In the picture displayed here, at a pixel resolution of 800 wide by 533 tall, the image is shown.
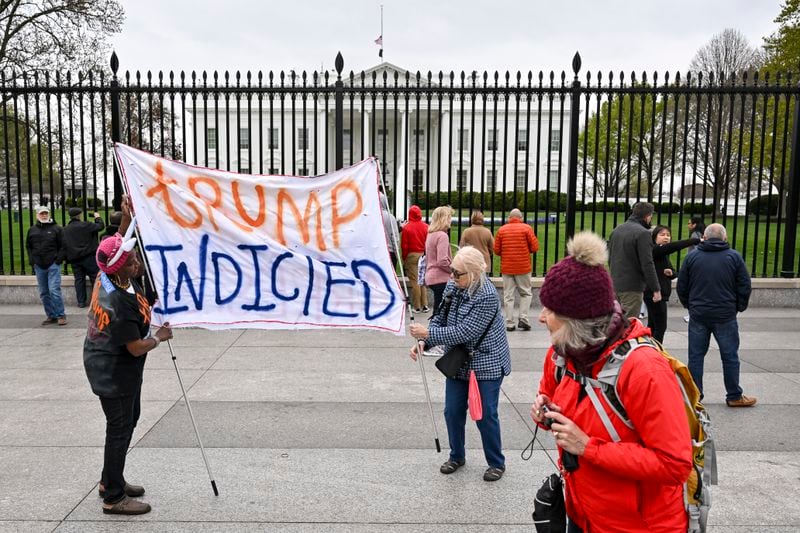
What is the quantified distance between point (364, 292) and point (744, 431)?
3.27m

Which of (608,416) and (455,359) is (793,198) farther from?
(608,416)

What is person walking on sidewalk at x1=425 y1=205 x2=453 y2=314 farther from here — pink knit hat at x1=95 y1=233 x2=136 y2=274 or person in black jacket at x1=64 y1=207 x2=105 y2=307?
pink knit hat at x1=95 y1=233 x2=136 y2=274

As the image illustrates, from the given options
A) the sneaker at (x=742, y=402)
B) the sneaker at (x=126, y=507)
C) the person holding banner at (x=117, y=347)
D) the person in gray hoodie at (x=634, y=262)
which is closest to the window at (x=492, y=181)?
the person in gray hoodie at (x=634, y=262)

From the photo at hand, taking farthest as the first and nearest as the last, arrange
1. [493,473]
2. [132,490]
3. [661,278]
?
[661,278]
[493,473]
[132,490]

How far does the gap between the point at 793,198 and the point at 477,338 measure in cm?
926

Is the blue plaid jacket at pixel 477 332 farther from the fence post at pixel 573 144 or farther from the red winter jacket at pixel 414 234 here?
the red winter jacket at pixel 414 234

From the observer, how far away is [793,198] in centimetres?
1134

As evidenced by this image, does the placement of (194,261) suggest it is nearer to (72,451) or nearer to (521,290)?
(72,451)

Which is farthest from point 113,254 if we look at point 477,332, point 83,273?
point 83,273

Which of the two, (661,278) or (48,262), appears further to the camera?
(48,262)

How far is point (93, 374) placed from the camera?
12.9ft

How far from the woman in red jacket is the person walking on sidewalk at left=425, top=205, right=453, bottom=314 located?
6.89 m

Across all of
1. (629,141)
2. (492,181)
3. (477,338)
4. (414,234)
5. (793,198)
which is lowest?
(477,338)

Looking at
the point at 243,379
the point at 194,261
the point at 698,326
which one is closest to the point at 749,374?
the point at 698,326
